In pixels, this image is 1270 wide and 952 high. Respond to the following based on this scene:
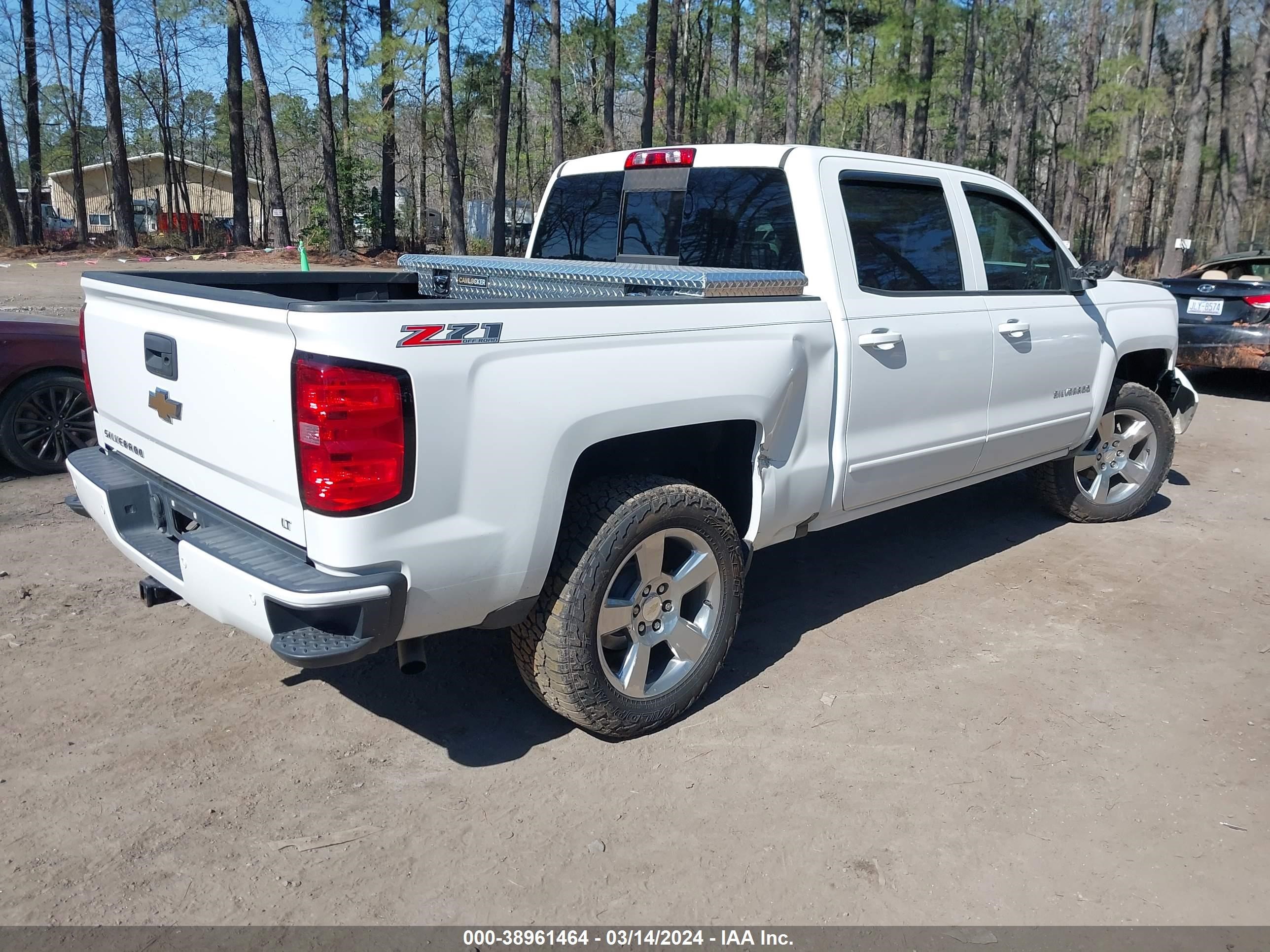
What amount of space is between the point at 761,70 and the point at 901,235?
3436 centimetres

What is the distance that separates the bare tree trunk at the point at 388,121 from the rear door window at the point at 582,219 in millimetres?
21523

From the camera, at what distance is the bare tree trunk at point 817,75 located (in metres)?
24.7

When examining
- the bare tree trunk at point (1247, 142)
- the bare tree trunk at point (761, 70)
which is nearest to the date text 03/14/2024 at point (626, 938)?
the bare tree trunk at point (1247, 142)

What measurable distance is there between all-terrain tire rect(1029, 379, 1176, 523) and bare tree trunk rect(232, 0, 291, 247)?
25144 millimetres

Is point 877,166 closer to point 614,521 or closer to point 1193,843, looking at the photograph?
point 614,521

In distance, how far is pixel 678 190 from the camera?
440cm

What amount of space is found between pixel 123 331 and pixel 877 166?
305 cm

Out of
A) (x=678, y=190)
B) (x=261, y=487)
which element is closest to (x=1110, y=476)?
(x=678, y=190)

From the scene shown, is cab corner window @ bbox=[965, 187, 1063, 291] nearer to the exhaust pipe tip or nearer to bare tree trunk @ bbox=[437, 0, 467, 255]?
the exhaust pipe tip

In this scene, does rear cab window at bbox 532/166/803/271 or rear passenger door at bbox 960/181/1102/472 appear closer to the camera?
rear cab window at bbox 532/166/803/271

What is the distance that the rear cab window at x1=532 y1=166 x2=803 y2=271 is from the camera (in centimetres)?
406

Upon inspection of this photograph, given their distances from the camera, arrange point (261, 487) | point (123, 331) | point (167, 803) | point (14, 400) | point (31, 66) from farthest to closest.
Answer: point (31, 66)
point (14, 400)
point (123, 331)
point (167, 803)
point (261, 487)

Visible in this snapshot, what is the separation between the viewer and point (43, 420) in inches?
242

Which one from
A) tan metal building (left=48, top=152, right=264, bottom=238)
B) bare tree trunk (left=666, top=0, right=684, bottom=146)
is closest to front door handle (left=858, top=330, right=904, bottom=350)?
bare tree trunk (left=666, top=0, right=684, bottom=146)
